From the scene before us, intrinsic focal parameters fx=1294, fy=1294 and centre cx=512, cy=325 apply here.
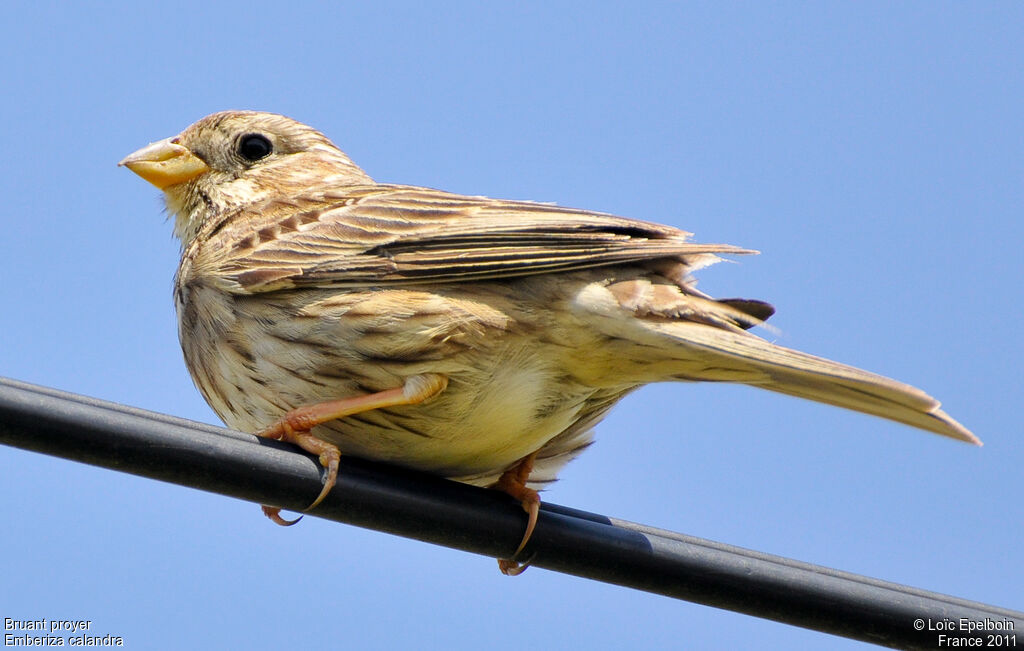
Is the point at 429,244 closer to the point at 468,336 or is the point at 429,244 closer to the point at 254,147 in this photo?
the point at 468,336

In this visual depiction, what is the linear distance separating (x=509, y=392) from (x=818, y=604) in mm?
1454

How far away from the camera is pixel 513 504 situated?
14.1 ft

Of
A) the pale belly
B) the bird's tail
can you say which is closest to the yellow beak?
the pale belly

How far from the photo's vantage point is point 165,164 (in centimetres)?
614

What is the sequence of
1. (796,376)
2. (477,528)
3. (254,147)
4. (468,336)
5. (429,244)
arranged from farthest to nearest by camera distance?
1. (254,147)
2. (429,244)
3. (468,336)
4. (796,376)
5. (477,528)

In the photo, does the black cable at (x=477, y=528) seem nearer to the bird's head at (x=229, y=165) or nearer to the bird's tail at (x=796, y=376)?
the bird's tail at (x=796, y=376)

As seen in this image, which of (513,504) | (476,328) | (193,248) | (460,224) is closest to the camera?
(513,504)

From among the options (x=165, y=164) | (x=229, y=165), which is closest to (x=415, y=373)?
(x=229, y=165)

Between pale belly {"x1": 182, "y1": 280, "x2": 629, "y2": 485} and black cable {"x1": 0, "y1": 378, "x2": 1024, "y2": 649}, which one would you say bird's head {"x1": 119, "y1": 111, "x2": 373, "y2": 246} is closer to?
pale belly {"x1": 182, "y1": 280, "x2": 629, "y2": 485}

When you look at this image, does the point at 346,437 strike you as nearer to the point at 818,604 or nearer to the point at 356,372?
the point at 356,372

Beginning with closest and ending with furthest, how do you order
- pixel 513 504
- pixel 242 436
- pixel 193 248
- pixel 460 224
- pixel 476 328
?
pixel 242 436 < pixel 513 504 < pixel 476 328 < pixel 460 224 < pixel 193 248

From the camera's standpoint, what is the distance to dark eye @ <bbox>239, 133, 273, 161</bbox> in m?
6.22

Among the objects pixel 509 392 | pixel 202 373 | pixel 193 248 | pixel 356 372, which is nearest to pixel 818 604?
pixel 509 392

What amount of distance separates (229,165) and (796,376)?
312 cm
